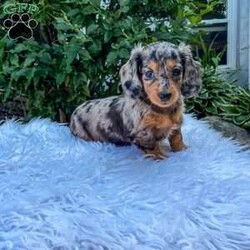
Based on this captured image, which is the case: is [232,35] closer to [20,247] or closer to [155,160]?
[155,160]

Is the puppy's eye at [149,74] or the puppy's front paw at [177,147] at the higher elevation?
the puppy's eye at [149,74]

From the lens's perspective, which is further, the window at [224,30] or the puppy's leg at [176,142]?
the window at [224,30]

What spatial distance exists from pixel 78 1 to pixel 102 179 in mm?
1025

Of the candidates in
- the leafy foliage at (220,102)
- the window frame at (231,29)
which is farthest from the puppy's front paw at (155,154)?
the window frame at (231,29)

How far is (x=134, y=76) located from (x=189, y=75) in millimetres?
177

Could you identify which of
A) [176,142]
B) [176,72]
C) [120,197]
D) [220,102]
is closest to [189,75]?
[176,72]

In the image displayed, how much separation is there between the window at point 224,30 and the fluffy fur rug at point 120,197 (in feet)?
5.64

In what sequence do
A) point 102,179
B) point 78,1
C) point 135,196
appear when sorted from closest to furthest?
point 135,196
point 102,179
point 78,1

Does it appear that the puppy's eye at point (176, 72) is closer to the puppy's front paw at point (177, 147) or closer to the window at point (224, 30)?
the puppy's front paw at point (177, 147)

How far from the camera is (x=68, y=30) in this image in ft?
7.80

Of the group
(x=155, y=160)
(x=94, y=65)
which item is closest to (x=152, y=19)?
(x=94, y=65)

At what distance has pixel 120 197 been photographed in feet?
4.75

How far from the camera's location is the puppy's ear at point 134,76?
1.63 meters

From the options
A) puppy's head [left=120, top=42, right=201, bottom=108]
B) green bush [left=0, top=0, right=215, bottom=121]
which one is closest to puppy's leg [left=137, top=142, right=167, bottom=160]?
puppy's head [left=120, top=42, right=201, bottom=108]
